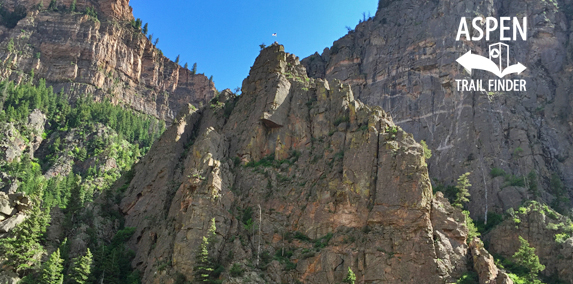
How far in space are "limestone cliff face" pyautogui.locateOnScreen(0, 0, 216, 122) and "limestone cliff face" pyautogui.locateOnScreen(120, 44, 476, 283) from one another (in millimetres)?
98166

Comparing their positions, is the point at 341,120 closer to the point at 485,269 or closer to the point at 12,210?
the point at 485,269

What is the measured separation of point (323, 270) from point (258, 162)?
21460mm

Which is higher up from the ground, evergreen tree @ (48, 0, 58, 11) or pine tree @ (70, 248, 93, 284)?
evergreen tree @ (48, 0, 58, 11)

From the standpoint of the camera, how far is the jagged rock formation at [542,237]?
6888 cm

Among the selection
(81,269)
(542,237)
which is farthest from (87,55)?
(542,237)

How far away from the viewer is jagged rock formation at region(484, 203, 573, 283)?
6888 cm

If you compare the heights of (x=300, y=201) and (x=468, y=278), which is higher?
(x=300, y=201)

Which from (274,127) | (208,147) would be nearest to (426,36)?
(274,127)

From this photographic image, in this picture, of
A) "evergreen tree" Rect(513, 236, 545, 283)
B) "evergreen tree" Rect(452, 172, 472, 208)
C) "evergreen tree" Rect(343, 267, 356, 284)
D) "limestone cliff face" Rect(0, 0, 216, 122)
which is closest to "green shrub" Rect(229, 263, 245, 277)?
"evergreen tree" Rect(343, 267, 356, 284)

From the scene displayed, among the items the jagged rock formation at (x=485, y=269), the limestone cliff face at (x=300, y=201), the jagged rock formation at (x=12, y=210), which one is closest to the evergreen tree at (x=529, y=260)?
the jagged rock formation at (x=485, y=269)

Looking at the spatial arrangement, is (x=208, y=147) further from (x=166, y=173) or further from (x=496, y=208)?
(x=496, y=208)

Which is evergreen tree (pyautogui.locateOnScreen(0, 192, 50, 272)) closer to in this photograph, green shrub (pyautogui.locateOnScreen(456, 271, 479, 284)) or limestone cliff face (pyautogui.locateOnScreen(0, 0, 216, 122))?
green shrub (pyautogui.locateOnScreen(456, 271, 479, 284))

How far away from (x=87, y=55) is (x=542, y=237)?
14639cm

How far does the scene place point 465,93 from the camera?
4166 inches
